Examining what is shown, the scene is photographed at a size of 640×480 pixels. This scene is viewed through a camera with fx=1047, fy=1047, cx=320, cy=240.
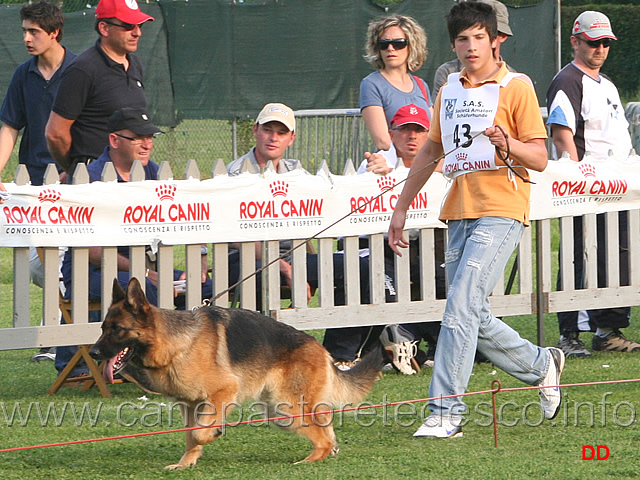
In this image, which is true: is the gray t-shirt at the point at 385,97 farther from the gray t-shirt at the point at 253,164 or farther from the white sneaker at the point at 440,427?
the white sneaker at the point at 440,427

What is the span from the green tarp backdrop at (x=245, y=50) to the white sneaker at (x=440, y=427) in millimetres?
10749

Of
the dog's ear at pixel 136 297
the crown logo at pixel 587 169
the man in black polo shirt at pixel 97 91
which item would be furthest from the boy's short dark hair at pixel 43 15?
the crown logo at pixel 587 169

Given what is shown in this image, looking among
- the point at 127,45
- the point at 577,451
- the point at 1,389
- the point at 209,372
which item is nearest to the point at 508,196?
the point at 577,451

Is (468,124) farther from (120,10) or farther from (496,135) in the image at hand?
(120,10)

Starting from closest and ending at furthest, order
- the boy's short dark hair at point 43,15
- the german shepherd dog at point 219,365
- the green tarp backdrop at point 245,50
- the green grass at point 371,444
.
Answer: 1. the green grass at point 371,444
2. the german shepherd dog at point 219,365
3. the boy's short dark hair at point 43,15
4. the green tarp backdrop at point 245,50

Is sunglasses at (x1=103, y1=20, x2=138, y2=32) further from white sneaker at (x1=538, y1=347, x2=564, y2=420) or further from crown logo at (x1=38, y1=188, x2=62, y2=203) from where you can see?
white sneaker at (x1=538, y1=347, x2=564, y2=420)

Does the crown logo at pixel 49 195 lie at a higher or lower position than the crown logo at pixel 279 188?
lower

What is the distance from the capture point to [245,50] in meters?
15.4

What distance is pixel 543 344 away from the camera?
7.76 m

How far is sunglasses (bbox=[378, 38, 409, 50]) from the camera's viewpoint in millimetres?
7805

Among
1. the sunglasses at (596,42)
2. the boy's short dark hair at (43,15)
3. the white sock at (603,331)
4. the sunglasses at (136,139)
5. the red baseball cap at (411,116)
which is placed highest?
the boy's short dark hair at (43,15)

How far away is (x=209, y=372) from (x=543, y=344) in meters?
3.64

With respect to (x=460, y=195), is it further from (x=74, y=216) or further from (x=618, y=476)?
(x=74, y=216)

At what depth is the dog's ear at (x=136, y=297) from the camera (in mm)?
4719
